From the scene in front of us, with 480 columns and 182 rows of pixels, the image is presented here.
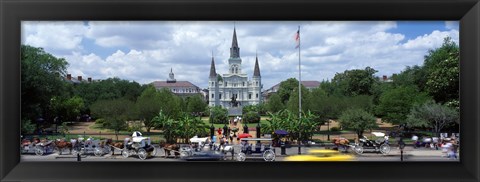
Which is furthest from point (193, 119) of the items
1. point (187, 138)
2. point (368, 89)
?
point (368, 89)

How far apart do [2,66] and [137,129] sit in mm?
1822

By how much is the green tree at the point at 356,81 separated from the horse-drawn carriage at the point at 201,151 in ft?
4.56

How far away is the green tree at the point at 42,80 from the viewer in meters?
→ 3.36

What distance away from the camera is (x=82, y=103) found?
12.5 ft

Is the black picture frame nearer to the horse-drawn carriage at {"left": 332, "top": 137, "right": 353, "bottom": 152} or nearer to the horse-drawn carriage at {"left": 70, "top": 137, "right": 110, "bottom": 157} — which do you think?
the horse-drawn carriage at {"left": 70, "top": 137, "right": 110, "bottom": 157}

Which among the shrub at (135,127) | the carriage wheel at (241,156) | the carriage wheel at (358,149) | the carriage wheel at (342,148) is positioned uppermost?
the shrub at (135,127)

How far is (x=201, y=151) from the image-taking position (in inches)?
137

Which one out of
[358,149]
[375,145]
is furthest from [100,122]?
[375,145]

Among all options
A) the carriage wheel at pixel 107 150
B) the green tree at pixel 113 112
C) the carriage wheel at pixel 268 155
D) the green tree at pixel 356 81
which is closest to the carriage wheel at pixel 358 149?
the green tree at pixel 356 81

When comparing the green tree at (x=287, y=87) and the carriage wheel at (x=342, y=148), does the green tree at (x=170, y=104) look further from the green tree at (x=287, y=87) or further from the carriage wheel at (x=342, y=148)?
the carriage wheel at (x=342, y=148)

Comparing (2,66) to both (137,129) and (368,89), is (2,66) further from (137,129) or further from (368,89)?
(368,89)

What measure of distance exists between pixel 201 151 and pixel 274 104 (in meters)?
1.90

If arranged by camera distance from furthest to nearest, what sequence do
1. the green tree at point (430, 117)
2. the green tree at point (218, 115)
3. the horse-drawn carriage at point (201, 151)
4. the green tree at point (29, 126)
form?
1. the green tree at point (218, 115)
2. the green tree at point (430, 117)
3. the horse-drawn carriage at point (201, 151)
4. the green tree at point (29, 126)
